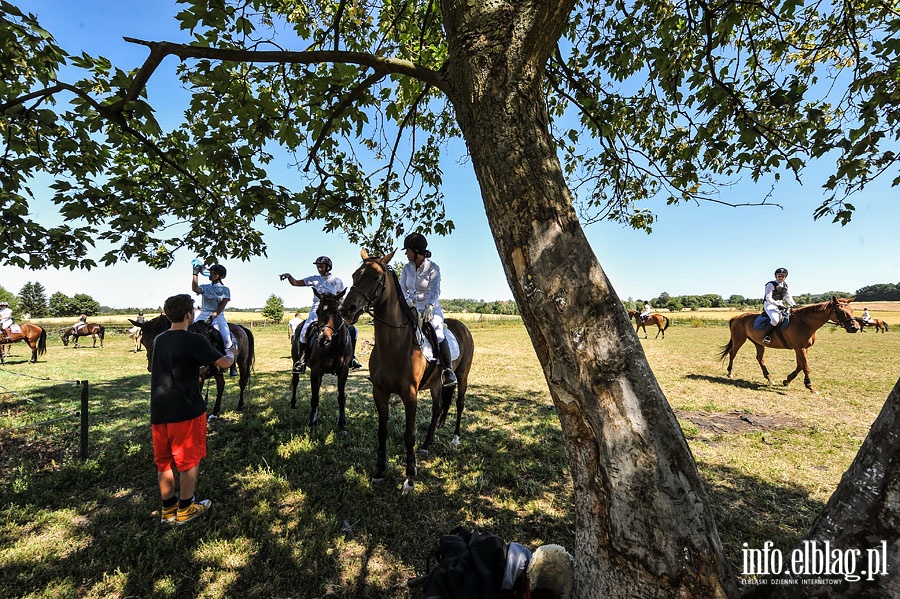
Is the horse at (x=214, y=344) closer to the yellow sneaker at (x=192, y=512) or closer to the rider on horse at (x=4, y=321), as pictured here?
the yellow sneaker at (x=192, y=512)

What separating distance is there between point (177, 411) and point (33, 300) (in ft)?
360

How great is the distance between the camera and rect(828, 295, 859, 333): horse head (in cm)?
1036

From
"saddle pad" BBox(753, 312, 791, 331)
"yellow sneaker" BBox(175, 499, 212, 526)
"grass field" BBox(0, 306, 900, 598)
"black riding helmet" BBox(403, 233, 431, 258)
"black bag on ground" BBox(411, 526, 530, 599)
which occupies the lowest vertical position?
"grass field" BBox(0, 306, 900, 598)

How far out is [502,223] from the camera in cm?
213

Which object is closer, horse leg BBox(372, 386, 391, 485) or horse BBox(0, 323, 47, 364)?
horse leg BBox(372, 386, 391, 485)

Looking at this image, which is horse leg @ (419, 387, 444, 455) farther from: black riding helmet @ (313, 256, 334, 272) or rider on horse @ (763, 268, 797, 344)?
rider on horse @ (763, 268, 797, 344)

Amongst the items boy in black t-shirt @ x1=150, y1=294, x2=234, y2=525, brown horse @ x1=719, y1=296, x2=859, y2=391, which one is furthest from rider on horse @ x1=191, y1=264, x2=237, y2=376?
brown horse @ x1=719, y1=296, x2=859, y2=391

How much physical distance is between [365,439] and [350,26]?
6800mm

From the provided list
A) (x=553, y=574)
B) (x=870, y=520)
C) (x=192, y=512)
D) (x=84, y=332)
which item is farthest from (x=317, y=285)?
(x=84, y=332)

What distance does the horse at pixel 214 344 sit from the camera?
264 inches

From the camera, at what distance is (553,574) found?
7.51 feet

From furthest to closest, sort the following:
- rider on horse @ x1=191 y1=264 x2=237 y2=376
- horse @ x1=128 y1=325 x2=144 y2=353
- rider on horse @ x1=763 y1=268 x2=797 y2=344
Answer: horse @ x1=128 y1=325 x2=144 y2=353
rider on horse @ x1=763 y1=268 x2=797 y2=344
rider on horse @ x1=191 y1=264 x2=237 y2=376

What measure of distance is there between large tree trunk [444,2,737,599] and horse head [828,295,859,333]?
13.2m

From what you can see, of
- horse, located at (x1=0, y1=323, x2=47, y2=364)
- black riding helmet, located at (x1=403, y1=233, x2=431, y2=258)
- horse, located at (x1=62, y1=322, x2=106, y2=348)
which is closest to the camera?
black riding helmet, located at (x1=403, y1=233, x2=431, y2=258)
